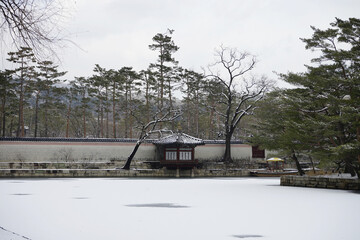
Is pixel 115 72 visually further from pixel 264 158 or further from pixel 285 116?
pixel 285 116

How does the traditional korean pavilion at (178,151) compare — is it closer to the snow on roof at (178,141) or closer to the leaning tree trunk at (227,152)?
the snow on roof at (178,141)

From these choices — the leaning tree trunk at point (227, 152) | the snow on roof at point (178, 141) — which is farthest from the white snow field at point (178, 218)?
the leaning tree trunk at point (227, 152)

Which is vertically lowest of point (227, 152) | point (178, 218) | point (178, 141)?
point (178, 218)

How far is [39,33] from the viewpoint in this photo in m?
6.43

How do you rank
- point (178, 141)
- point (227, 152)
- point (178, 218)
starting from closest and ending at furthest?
point (178, 218)
point (178, 141)
point (227, 152)

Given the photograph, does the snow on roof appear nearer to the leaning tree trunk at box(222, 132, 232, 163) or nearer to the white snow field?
the leaning tree trunk at box(222, 132, 232, 163)

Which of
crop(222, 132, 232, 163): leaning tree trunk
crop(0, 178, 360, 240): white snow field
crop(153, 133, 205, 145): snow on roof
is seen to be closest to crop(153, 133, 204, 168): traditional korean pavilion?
crop(153, 133, 205, 145): snow on roof

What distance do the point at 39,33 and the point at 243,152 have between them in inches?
1288

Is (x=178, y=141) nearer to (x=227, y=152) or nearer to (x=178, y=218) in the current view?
(x=227, y=152)

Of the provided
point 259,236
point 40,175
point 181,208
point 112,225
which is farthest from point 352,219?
point 40,175

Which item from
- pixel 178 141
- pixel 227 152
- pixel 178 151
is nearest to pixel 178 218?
pixel 178 141

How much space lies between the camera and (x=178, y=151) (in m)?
32.4

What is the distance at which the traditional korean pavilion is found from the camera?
105ft

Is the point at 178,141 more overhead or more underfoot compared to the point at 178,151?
more overhead
